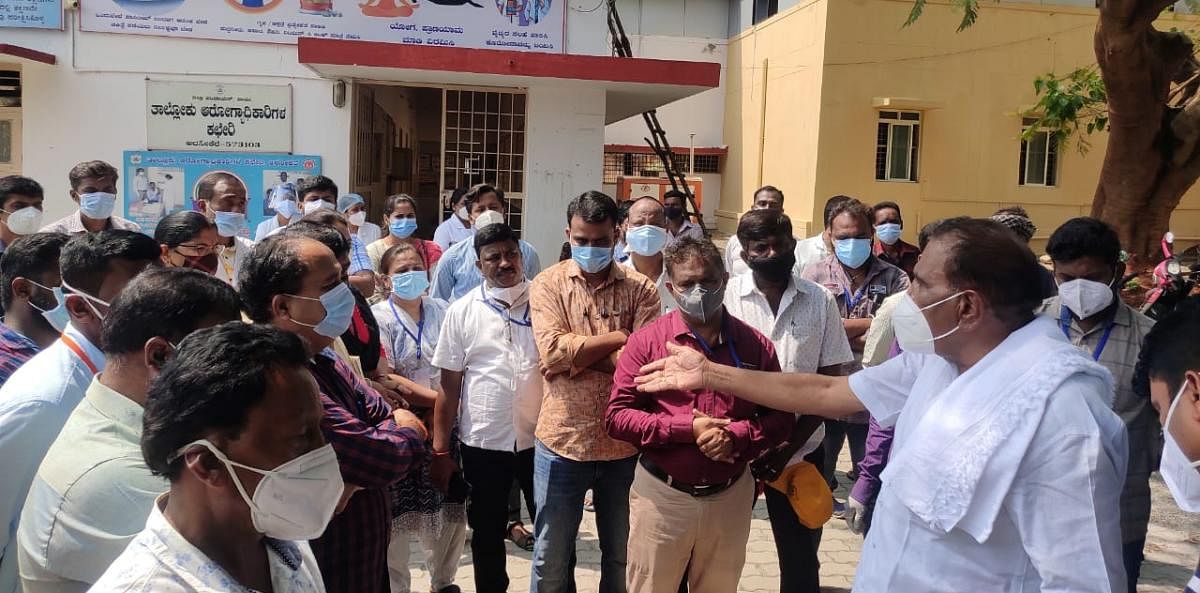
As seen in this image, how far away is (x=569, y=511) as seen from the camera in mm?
3510

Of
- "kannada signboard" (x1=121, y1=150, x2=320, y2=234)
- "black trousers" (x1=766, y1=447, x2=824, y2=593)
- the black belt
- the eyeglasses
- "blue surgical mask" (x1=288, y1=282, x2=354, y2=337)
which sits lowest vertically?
"black trousers" (x1=766, y1=447, x2=824, y2=593)

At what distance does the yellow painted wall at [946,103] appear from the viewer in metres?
17.3

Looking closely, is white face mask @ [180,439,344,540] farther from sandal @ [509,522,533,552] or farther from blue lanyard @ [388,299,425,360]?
sandal @ [509,522,533,552]

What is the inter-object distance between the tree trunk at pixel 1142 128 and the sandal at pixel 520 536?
638cm

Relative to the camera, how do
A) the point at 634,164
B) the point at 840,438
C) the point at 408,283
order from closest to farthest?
the point at 408,283 < the point at 840,438 < the point at 634,164

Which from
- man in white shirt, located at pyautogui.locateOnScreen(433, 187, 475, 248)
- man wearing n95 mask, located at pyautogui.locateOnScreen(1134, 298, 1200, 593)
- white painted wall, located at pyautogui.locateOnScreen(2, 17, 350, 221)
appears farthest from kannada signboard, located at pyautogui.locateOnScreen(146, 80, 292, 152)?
man wearing n95 mask, located at pyautogui.locateOnScreen(1134, 298, 1200, 593)

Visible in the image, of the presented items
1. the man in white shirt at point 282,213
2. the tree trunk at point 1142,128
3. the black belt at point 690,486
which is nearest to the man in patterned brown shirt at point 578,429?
the black belt at point 690,486

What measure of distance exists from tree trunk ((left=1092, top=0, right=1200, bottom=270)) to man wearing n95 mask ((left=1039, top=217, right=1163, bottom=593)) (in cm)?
479

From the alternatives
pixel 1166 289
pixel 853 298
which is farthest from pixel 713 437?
pixel 1166 289

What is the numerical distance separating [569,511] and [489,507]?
515mm

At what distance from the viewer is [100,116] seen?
972 centimetres

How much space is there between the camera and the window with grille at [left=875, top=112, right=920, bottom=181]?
17.9m

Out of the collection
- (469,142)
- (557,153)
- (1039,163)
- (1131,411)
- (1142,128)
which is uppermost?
(1039,163)

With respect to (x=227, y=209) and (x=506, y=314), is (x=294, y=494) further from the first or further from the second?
(x=227, y=209)
